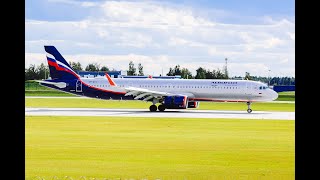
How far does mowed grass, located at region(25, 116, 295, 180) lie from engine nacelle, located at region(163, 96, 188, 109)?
17813 millimetres

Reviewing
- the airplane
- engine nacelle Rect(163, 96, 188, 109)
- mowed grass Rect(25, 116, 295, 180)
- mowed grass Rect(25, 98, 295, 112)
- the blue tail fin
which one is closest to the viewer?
mowed grass Rect(25, 116, 295, 180)

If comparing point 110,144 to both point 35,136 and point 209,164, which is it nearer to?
point 35,136

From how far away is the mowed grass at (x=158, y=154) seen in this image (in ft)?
36.1

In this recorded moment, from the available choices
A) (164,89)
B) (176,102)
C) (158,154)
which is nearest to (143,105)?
(164,89)

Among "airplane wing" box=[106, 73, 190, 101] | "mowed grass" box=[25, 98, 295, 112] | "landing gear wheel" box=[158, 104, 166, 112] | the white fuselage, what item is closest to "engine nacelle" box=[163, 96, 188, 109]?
"landing gear wheel" box=[158, 104, 166, 112]

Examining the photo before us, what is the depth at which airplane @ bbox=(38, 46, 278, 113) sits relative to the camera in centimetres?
4269

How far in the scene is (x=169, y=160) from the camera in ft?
44.3

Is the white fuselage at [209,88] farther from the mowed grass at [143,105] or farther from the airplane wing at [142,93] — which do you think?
the mowed grass at [143,105]

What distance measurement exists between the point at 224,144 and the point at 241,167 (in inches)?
238

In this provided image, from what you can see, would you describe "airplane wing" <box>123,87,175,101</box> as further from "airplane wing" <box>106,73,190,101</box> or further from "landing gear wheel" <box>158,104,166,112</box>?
"landing gear wheel" <box>158,104,166,112</box>

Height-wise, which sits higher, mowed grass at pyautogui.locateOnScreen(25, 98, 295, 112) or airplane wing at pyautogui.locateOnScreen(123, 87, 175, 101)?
airplane wing at pyautogui.locateOnScreen(123, 87, 175, 101)

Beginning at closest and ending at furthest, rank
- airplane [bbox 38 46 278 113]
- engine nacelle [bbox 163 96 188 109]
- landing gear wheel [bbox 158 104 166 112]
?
engine nacelle [bbox 163 96 188 109]
airplane [bbox 38 46 278 113]
landing gear wheel [bbox 158 104 166 112]
